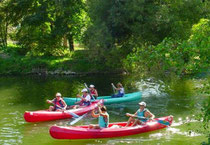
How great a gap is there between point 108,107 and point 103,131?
5864 millimetres

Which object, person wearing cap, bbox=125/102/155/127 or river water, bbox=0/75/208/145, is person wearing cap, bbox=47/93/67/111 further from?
person wearing cap, bbox=125/102/155/127

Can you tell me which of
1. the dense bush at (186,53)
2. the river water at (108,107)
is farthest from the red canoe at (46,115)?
the dense bush at (186,53)

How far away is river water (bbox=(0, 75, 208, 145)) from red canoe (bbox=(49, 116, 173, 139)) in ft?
0.69

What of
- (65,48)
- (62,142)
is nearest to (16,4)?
(65,48)

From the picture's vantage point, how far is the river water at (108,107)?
1292cm

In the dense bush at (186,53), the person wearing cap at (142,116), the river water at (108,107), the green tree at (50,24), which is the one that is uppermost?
the green tree at (50,24)

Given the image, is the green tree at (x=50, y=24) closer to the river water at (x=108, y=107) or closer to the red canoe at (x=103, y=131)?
the river water at (x=108, y=107)

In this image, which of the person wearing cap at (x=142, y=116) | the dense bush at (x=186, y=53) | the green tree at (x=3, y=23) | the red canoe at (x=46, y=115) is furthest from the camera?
the green tree at (x=3, y=23)

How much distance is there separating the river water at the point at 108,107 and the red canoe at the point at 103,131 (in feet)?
0.69

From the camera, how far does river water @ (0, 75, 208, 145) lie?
12922 mm

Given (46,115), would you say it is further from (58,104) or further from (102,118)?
(102,118)

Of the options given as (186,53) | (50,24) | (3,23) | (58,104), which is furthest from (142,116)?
(3,23)

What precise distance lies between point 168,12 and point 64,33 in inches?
550

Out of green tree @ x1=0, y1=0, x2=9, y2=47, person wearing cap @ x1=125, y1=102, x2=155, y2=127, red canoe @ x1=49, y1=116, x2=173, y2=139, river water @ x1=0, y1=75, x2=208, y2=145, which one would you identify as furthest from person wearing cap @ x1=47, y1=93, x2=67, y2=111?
green tree @ x1=0, y1=0, x2=9, y2=47
